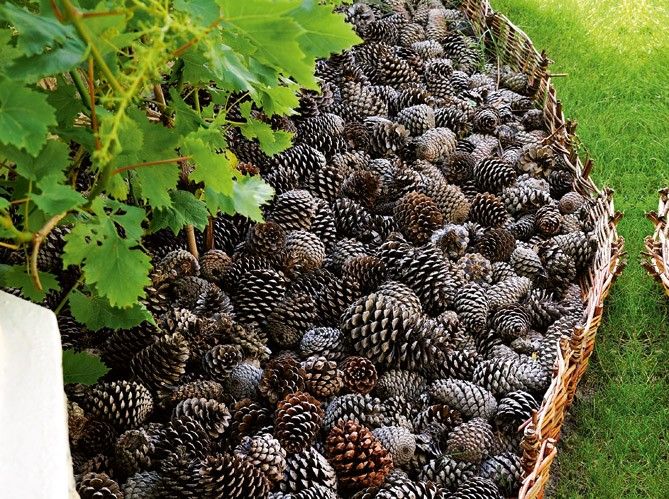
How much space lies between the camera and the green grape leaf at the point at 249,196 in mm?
1463

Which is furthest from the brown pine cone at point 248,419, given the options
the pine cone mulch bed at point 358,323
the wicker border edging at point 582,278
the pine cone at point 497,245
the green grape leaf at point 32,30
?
the green grape leaf at point 32,30

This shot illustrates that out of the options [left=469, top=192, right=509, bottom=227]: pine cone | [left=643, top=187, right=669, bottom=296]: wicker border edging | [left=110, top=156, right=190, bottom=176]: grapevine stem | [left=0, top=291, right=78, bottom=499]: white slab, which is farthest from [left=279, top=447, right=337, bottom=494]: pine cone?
[left=643, top=187, right=669, bottom=296]: wicker border edging

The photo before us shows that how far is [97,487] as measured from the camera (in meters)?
1.34

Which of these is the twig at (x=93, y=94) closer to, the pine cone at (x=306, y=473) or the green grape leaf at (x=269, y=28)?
the green grape leaf at (x=269, y=28)

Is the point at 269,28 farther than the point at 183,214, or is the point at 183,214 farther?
the point at 183,214

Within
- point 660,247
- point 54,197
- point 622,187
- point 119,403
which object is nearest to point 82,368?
point 119,403

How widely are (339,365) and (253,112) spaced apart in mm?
843

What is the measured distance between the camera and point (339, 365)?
1.67m

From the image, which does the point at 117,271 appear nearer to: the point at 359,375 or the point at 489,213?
the point at 359,375

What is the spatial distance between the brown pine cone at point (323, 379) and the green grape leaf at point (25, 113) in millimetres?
837

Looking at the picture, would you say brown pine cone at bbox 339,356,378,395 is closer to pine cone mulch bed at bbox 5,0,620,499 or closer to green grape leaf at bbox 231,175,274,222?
pine cone mulch bed at bbox 5,0,620,499

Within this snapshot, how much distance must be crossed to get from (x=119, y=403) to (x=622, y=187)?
177cm

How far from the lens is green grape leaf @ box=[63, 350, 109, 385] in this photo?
1.48 m

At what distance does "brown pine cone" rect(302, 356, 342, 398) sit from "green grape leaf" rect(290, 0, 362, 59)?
68cm
